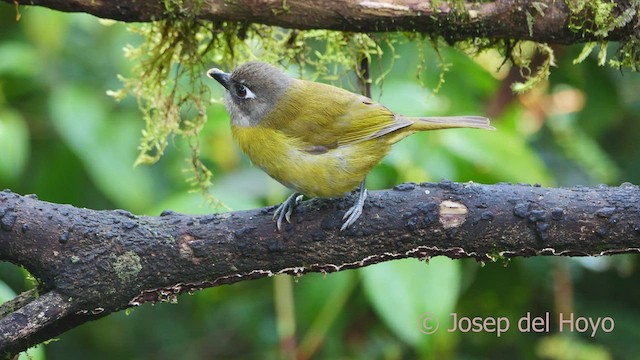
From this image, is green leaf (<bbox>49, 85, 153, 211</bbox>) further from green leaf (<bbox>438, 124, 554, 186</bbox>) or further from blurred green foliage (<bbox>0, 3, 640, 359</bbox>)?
green leaf (<bbox>438, 124, 554, 186</bbox>)

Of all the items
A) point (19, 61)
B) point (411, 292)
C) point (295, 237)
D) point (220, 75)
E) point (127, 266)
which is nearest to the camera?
point (127, 266)

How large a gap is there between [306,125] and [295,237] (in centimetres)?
65

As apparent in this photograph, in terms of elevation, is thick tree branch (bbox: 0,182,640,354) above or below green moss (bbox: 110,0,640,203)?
below

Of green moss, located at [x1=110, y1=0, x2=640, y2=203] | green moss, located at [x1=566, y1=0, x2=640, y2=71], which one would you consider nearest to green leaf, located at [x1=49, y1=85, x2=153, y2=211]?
green moss, located at [x1=110, y1=0, x2=640, y2=203]

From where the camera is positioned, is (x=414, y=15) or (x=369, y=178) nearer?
(x=414, y=15)

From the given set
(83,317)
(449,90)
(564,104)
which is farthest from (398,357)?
(83,317)

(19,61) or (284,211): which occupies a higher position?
(19,61)

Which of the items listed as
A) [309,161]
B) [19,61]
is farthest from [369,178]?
[19,61]

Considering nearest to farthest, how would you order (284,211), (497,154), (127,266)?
1. (127,266)
2. (284,211)
3. (497,154)

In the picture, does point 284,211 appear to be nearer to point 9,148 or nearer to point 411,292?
point 411,292

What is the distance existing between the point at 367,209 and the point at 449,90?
203 cm

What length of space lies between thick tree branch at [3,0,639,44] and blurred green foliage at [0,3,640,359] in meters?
0.86

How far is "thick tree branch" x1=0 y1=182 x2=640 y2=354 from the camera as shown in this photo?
2.30 m

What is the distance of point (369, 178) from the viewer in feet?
A: 12.2
